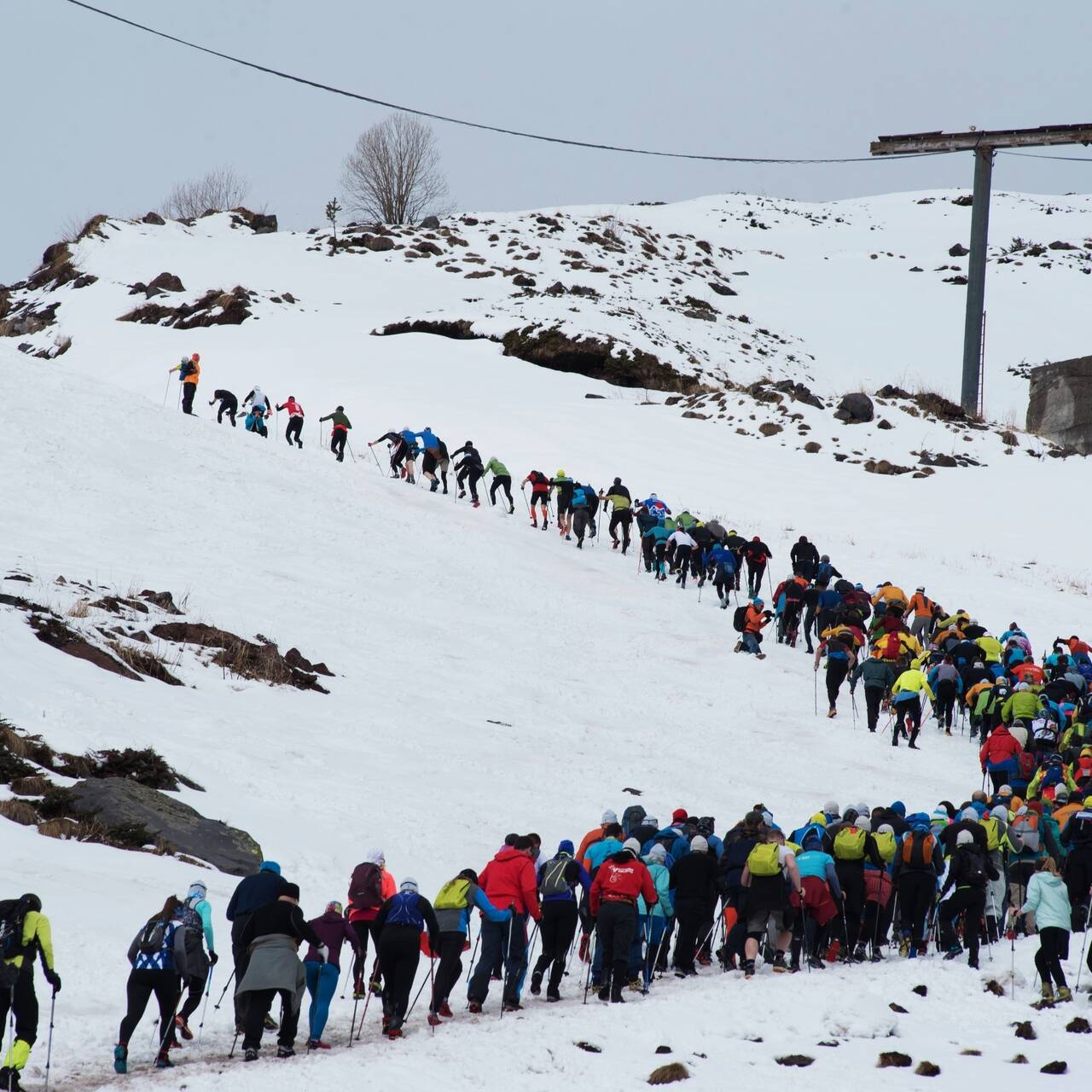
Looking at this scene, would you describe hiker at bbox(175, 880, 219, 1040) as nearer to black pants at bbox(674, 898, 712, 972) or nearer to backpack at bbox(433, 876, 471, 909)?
backpack at bbox(433, 876, 471, 909)

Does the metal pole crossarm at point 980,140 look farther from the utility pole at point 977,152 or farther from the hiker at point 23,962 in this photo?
the hiker at point 23,962

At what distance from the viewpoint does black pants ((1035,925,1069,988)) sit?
9398 mm

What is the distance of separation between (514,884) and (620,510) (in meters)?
18.7

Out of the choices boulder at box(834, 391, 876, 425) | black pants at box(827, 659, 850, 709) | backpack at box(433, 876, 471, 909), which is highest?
boulder at box(834, 391, 876, 425)

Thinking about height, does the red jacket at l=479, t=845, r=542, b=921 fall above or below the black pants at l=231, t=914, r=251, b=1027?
above

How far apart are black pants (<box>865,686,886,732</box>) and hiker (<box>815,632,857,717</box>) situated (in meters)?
0.47

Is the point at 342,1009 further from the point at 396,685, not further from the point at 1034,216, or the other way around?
the point at 1034,216

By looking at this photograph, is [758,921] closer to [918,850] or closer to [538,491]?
[918,850]

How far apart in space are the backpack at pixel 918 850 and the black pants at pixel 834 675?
8.31 meters

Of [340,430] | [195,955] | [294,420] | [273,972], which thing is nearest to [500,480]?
[340,430]

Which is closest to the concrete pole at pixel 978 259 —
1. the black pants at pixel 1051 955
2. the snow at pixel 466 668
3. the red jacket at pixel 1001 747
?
the snow at pixel 466 668

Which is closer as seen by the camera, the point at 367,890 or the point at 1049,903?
the point at 367,890

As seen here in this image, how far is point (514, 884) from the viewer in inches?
380

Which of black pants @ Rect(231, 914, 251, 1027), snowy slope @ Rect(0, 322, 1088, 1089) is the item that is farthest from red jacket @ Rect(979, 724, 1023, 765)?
black pants @ Rect(231, 914, 251, 1027)
